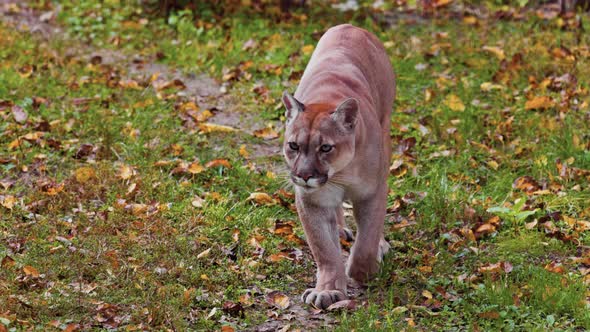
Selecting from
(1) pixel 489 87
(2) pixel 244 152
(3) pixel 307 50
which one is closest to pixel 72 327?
(2) pixel 244 152

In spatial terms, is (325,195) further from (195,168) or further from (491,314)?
(195,168)

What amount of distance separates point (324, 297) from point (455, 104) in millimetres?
3502

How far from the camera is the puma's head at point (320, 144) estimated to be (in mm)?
5258

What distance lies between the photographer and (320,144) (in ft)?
17.4

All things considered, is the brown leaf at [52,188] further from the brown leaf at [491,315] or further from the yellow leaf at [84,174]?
the brown leaf at [491,315]

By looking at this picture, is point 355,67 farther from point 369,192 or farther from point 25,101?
point 25,101

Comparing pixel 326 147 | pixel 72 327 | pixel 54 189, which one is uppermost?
pixel 326 147

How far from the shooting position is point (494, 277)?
5.64 m

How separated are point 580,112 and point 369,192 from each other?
323 centimetres

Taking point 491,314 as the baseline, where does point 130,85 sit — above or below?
below

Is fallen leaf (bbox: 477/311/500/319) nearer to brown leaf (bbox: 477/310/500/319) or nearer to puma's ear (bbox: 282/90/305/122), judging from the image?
brown leaf (bbox: 477/310/500/319)

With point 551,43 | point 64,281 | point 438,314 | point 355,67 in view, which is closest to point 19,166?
point 64,281

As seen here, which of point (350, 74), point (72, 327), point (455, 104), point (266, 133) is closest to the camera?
point (72, 327)

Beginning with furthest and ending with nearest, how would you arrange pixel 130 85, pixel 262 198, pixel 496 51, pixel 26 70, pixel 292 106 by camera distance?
pixel 496 51 < pixel 26 70 < pixel 130 85 < pixel 262 198 < pixel 292 106
